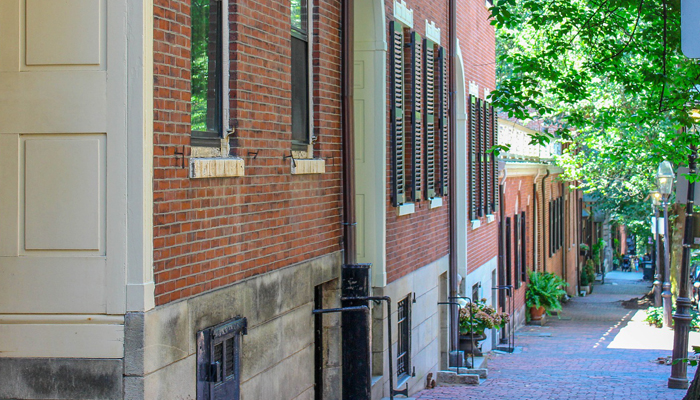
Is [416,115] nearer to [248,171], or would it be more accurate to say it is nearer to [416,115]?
[416,115]

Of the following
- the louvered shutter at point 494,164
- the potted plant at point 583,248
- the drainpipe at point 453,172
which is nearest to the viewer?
the drainpipe at point 453,172

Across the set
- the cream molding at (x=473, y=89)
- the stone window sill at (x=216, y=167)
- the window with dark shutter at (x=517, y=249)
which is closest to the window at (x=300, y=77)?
the stone window sill at (x=216, y=167)

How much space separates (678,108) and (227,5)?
8.76 meters

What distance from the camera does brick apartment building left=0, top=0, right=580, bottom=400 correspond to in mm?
4895

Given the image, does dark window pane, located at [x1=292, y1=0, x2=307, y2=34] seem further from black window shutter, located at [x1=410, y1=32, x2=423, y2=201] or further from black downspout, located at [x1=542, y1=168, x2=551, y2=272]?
black downspout, located at [x1=542, y1=168, x2=551, y2=272]

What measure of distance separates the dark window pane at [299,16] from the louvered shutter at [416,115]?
421 centimetres

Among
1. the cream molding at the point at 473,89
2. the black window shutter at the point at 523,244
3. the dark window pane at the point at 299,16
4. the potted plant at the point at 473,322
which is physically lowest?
the potted plant at the point at 473,322

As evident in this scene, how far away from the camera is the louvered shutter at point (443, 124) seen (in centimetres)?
1421

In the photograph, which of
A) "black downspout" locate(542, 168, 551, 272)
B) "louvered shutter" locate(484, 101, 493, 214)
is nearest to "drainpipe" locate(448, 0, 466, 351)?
"louvered shutter" locate(484, 101, 493, 214)

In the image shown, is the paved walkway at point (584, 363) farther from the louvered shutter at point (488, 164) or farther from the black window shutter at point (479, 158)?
the louvered shutter at point (488, 164)

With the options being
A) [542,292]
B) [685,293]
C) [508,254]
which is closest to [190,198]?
[685,293]

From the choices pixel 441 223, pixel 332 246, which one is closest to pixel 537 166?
pixel 441 223

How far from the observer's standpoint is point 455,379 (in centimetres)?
1363

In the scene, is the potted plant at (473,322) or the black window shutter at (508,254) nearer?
the potted plant at (473,322)
